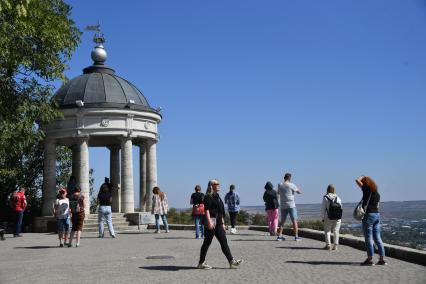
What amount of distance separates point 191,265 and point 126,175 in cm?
1494

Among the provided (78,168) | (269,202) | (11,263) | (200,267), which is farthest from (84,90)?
(200,267)

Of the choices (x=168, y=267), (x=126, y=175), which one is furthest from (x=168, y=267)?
(x=126, y=175)

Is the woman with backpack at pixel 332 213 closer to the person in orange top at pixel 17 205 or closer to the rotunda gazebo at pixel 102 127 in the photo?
the person in orange top at pixel 17 205

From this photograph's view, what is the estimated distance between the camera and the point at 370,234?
37.0 ft

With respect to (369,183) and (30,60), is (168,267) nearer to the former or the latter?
(369,183)

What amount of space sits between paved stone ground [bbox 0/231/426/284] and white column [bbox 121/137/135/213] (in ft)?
30.4

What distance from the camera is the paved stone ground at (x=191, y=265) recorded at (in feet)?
32.0

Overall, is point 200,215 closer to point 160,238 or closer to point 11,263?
point 160,238

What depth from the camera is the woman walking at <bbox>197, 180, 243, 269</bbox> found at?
432 inches

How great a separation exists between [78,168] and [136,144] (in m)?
4.10

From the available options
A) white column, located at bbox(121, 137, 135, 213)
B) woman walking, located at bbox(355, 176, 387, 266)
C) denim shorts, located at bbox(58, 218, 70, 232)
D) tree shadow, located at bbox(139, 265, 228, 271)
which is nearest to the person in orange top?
denim shorts, located at bbox(58, 218, 70, 232)

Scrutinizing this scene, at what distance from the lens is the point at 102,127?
25703 millimetres

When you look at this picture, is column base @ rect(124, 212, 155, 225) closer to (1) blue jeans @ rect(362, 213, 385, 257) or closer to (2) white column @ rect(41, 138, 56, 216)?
(2) white column @ rect(41, 138, 56, 216)

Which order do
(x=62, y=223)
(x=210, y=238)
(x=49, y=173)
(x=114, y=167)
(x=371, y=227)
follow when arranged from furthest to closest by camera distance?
(x=114, y=167) < (x=49, y=173) < (x=62, y=223) < (x=371, y=227) < (x=210, y=238)
